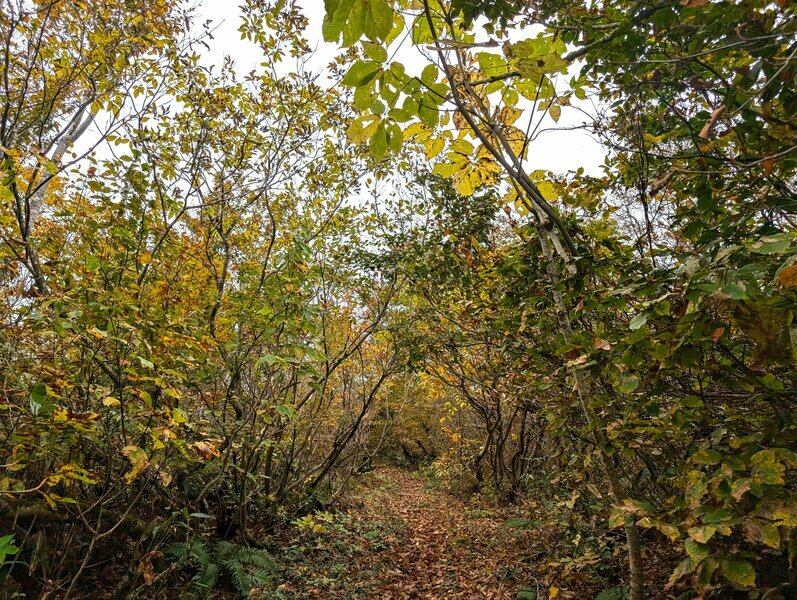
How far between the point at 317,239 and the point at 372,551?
16.5 ft

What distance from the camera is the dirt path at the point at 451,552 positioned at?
473 centimetres

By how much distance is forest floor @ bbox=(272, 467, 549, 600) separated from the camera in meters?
4.73

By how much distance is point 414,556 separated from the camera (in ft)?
19.6

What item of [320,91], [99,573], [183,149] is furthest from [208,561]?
[320,91]

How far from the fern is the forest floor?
0.36 m

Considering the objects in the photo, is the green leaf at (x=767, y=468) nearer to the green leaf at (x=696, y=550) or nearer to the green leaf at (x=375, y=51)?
the green leaf at (x=696, y=550)

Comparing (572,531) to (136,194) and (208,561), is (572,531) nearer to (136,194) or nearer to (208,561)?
(208,561)

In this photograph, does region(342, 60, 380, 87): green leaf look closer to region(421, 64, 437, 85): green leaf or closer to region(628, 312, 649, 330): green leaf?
region(421, 64, 437, 85): green leaf

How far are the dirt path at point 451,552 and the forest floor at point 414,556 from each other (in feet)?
0.04

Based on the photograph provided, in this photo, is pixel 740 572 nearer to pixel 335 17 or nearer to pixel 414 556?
pixel 335 17

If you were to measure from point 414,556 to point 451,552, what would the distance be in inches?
23.0

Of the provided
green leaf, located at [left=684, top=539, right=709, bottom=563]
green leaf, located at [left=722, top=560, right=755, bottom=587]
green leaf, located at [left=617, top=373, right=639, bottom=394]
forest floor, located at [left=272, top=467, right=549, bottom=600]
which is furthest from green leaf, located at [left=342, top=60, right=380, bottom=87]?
forest floor, located at [left=272, top=467, right=549, bottom=600]

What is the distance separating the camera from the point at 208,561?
4504 mm

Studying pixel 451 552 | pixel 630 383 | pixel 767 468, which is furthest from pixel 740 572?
pixel 451 552
